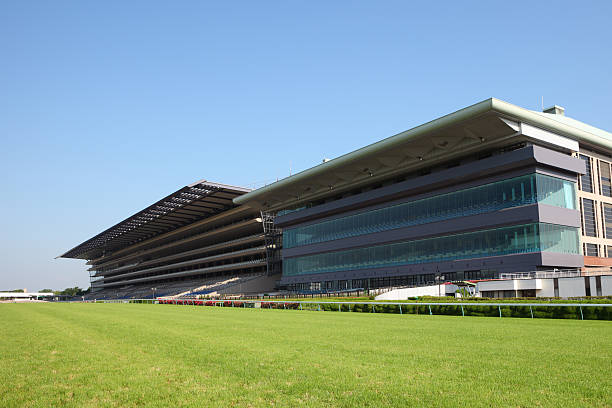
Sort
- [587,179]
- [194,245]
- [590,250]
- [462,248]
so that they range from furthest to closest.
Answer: [194,245] → [462,248] → [587,179] → [590,250]

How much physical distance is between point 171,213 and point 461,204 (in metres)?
67.8

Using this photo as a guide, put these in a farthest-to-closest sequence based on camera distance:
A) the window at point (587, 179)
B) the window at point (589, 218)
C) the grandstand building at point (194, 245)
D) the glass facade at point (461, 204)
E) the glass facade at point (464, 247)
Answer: the grandstand building at point (194, 245) → the window at point (587, 179) → the window at point (589, 218) → the glass facade at point (461, 204) → the glass facade at point (464, 247)

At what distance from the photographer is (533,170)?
47.1 meters

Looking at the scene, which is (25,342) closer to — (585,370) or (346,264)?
(585,370)

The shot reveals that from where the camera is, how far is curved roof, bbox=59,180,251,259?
8644 centimetres

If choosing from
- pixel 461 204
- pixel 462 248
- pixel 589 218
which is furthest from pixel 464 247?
pixel 589 218

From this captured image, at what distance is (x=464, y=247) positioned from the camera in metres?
52.8

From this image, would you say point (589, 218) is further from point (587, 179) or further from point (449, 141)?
point (449, 141)

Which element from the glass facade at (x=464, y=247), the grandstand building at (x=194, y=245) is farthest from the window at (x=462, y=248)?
the grandstand building at (x=194, y=245)

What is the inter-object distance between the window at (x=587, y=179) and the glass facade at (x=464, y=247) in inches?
232

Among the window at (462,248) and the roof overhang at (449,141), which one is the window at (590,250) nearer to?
the window at (462,248)

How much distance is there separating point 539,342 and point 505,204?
39365 mm

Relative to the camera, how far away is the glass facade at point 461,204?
157 ft

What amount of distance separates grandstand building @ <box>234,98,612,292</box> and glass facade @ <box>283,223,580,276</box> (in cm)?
11
